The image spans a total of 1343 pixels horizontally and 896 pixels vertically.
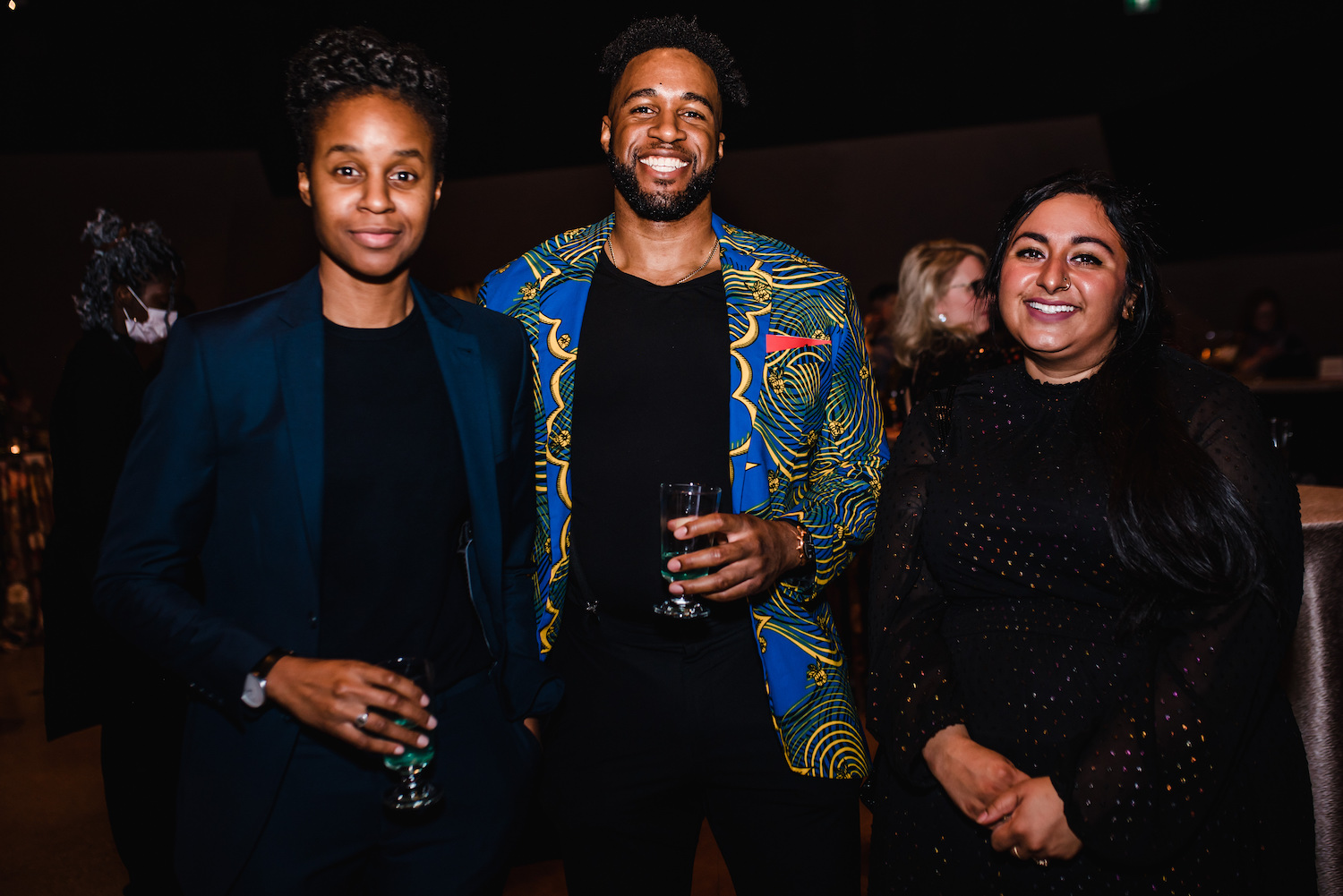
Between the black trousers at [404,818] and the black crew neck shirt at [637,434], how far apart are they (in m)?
0.34

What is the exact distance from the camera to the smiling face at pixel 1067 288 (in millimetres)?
1567

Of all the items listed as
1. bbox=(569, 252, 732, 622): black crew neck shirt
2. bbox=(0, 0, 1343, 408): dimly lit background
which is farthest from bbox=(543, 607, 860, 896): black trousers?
bbox=(0, 0, 1343, 408): dimly lit background

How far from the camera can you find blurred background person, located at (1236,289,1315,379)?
8523mm

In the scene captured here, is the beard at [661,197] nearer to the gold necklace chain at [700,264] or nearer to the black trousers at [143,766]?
the gold necklace chain at [700,264]

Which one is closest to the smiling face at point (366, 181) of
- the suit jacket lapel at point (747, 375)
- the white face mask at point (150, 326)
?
the suit jacket lapel at point (747, 375)

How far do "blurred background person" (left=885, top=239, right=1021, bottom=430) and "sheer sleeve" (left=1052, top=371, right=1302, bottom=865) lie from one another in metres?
2.30

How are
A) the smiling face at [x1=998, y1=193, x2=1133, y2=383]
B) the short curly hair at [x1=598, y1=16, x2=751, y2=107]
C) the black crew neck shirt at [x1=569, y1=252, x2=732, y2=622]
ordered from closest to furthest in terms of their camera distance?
the smiling face at [x1=998, y1=193, x2=1133, y2=383] → the black crew neck shirt at [x1=569, y1=252, x2=732, y2=622] → the short curly hair at [x1=598, y1=16, x2=751, y2=107]

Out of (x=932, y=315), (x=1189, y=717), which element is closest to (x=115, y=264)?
(x=1189, y=717)

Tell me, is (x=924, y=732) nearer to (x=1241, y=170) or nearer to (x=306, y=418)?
(x=306, y=418)

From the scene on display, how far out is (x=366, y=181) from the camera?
Answer: 1347 mm

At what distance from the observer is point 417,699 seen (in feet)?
4.00

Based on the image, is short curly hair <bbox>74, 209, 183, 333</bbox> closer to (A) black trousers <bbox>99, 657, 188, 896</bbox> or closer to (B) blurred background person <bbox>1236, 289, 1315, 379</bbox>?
(A) black trousers <bbox>99, 657, 188, 896</bbox>

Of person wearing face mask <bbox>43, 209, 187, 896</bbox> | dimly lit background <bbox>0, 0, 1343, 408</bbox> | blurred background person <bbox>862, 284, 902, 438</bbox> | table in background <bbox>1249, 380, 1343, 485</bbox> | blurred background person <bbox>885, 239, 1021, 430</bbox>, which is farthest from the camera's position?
table in background <bbox>1249, 380, 1343, 485</bbox>

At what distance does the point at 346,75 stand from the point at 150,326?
157cm
